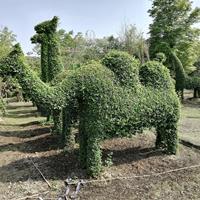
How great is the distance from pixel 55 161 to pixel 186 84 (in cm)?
1429

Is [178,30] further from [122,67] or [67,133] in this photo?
[122,67]

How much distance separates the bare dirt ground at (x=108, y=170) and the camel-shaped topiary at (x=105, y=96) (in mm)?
642

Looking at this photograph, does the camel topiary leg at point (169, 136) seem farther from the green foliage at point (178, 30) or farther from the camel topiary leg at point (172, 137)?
the green foliage at point (178, 30)

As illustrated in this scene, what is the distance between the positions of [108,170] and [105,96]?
5.60 ft

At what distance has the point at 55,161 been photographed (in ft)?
28.7

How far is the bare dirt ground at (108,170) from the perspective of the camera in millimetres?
7035

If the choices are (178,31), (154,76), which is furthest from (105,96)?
(178,31)

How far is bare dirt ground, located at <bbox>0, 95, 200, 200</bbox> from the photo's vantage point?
7035mm

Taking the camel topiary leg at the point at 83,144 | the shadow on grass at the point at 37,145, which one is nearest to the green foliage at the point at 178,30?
the shadow on grass at the point at 37,145

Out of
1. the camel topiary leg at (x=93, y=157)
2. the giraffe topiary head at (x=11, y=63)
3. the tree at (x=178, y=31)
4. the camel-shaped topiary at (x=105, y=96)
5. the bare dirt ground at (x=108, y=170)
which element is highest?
the tree at (x=178, y=31)

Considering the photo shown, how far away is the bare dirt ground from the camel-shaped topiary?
2.11ft

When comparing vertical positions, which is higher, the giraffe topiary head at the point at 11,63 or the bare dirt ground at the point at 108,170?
the giraffe topiary head at the point at 11,63

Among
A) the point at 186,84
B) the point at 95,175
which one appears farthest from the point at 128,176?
the point at 186,84

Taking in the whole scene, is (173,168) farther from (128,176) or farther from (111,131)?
(111,131)
